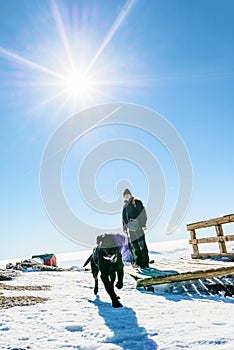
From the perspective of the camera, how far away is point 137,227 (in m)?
9.03

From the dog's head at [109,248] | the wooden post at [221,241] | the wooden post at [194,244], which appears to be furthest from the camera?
the wooden post at [194,244]

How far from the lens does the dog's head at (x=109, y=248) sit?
555 centimetres

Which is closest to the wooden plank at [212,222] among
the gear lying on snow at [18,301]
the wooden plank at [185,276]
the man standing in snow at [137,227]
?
the man standing in snow at [137,227]

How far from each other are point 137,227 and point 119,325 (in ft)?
17.0

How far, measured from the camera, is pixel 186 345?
3016 millimetres

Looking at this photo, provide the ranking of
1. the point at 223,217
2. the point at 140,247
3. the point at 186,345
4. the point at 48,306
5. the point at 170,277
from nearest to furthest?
the point at 186,345, the point at 48,306, the point at 170,277, the point at 140,247, the point at 223,217

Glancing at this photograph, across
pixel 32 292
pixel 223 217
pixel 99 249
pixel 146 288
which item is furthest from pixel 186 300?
pixel 223 217

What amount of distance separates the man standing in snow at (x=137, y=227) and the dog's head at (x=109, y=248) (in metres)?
3.37

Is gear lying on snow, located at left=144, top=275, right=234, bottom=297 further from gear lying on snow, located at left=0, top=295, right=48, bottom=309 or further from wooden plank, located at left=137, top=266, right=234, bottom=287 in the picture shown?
gear lying on snow, located at left=0, top=295, right=48, bottom=309

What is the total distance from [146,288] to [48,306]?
2613 millimetres

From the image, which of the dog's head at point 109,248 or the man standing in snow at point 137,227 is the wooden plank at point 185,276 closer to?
the dog's head at point 109,248

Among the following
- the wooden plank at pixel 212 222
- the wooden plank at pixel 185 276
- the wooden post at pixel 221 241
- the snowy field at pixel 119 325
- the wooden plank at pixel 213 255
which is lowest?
the snowy field at pixel 119 325

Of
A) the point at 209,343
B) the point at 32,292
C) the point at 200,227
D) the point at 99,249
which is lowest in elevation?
the point at 209,343

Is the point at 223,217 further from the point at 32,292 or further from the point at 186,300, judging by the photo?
the point at 32,292
